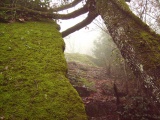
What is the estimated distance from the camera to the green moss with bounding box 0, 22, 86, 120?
2840 millimetres

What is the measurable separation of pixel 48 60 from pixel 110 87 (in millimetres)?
6750

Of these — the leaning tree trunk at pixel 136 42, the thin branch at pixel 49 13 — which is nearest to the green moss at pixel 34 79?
the thin branch at pixel 49 13

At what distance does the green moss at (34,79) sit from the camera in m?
2.84

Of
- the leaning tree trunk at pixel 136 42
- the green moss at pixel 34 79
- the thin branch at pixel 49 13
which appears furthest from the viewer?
the thin branch at pixel 49 13

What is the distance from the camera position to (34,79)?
3465 millimetres

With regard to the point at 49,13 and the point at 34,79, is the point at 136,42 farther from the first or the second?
the point at 49,13

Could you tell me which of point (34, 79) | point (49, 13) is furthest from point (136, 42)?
point (49, 13)

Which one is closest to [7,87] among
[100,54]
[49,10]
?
[49,10]

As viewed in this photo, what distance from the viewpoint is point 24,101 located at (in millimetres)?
2953

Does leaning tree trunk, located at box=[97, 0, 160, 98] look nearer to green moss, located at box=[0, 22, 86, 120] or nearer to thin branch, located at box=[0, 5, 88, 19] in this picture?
green moss, located at box=[0, 22, 86, 120]

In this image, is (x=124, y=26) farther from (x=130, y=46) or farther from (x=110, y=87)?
(x=110, y=87)

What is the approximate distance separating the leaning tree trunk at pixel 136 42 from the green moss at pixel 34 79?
163 cm

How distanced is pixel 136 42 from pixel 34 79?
2679mm

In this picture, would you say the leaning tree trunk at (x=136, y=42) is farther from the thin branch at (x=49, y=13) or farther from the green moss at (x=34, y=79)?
the thin branch at (x=49, y=13)
